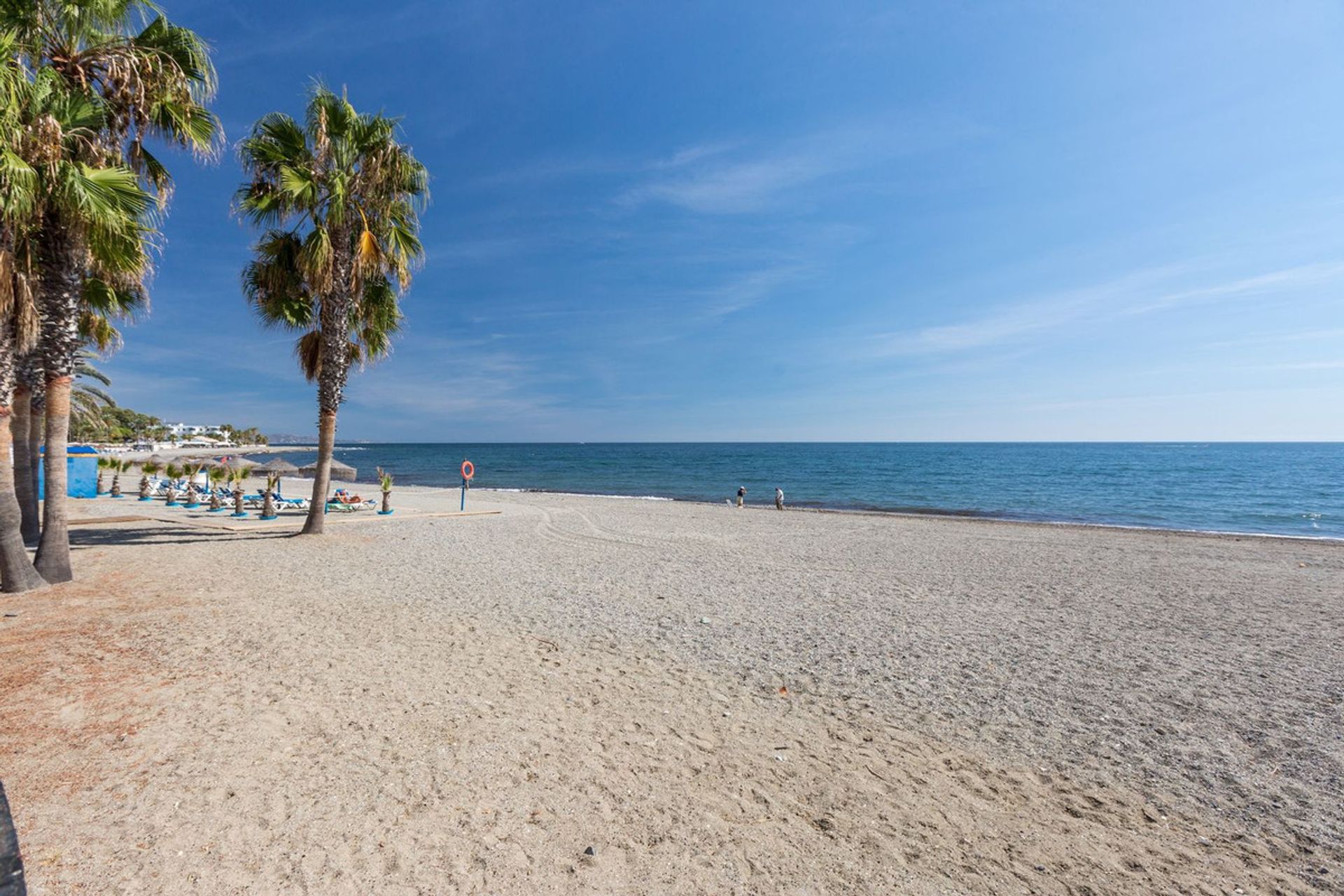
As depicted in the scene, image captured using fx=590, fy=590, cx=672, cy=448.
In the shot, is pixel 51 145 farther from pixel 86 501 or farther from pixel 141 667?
pixel 86 501

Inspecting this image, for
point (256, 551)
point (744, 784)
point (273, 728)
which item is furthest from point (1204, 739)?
point (256, 551)

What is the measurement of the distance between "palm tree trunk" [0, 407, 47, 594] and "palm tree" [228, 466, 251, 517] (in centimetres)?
1042

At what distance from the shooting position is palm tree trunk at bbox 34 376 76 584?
841 centimetres

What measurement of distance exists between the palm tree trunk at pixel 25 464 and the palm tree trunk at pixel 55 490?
11.1 feet

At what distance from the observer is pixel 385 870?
3.30 metres

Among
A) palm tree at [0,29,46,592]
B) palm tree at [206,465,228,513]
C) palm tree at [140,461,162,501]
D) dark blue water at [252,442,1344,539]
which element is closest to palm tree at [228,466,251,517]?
palm tree at [206,465,228,513]

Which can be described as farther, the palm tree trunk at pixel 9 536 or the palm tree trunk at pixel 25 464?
the palm tree trunk at pixel 25 464

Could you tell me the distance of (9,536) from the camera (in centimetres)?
816

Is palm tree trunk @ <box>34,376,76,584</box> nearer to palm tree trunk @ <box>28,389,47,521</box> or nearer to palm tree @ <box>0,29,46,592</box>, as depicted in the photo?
palm tree @ <box>0,29,46,592</box>

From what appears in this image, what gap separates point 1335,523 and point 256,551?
41.9 metres

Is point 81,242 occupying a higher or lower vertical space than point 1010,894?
higher

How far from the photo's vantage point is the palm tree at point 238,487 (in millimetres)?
18375

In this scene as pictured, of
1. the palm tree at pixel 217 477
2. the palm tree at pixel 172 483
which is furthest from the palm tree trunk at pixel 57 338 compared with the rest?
Answer: the palm tree at pixel 172 483

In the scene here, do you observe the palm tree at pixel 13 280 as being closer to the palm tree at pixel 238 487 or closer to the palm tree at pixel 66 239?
the palm tree at pixel 66 239
